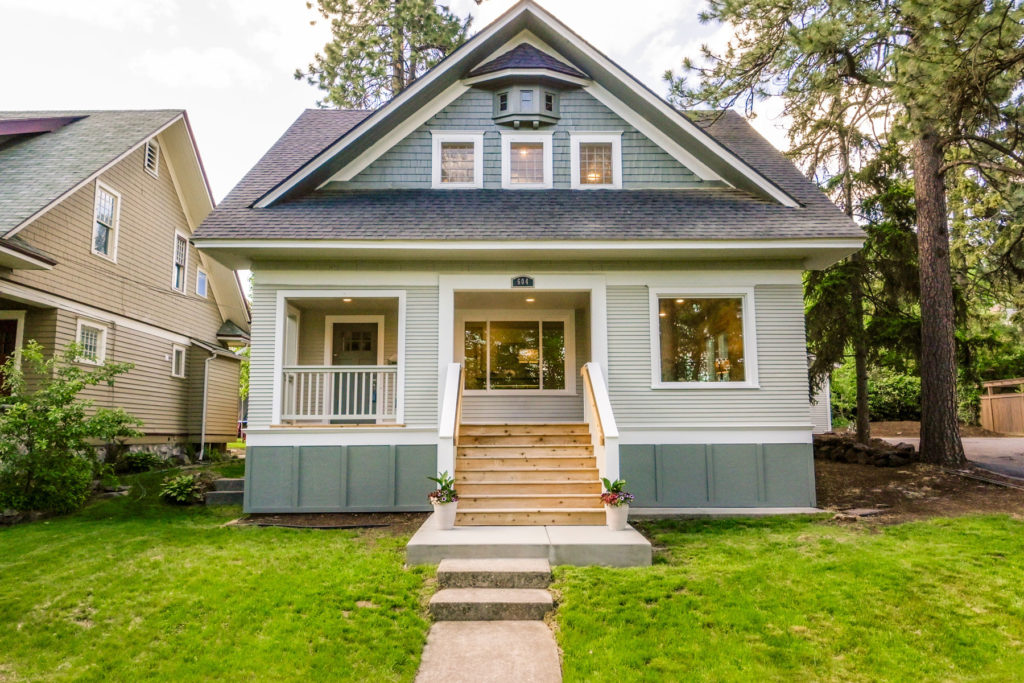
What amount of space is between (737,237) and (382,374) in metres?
5.11

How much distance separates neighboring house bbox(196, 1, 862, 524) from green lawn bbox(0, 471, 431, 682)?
5.61ft

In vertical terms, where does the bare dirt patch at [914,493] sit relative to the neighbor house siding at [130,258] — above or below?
below

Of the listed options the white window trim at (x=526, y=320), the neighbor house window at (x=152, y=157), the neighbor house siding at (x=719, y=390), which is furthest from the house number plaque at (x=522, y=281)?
the neighbor house window at (x=152, y=157)

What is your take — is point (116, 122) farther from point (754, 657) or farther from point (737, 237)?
point (754, 657)

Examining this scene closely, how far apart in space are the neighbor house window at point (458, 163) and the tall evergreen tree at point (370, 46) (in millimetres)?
9849

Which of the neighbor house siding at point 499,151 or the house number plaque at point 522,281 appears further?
the neighbor house siding at point 499,151

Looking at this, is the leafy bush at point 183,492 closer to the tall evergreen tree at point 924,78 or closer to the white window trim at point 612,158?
the white window trim at point 612,158

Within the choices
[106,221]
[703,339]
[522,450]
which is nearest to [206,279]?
[106,221]

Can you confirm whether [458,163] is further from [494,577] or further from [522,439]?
[494,577]

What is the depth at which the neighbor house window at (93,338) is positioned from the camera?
11766mm

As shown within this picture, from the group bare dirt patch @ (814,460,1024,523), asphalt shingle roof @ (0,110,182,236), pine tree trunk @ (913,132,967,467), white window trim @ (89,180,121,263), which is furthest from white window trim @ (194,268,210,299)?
pine tree trunk @ (913,132,967,467)

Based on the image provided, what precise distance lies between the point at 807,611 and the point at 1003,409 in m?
18.2

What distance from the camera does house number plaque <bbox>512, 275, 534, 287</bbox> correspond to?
29.7ft

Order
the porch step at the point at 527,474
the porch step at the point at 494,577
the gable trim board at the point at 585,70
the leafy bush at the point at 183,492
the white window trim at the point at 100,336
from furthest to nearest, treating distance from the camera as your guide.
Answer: the white window trim at the point at 100,336 < the gable trim board at the point at 585,70 < the leafy bush at the point at 183,492 < the porch step at the point at 527,474 < the porch step at the point at 494,577
